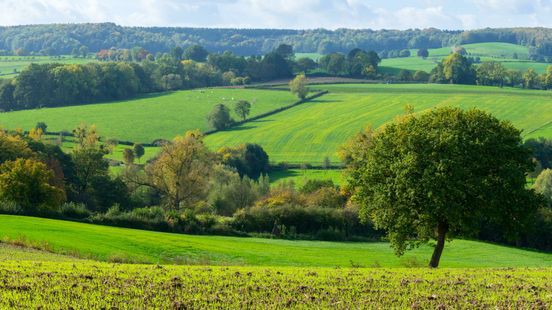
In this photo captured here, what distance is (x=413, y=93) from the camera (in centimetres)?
19138

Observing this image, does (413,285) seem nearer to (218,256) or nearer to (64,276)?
(64,276)

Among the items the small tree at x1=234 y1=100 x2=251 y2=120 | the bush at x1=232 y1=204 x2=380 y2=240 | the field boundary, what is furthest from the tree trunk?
the small tree at x1=234 y1=100 x2=251 y2=120

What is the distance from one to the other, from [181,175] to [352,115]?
79.5m

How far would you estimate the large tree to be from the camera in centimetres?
3844

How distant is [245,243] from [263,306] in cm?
3847

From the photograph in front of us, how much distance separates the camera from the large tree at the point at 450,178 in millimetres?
38438

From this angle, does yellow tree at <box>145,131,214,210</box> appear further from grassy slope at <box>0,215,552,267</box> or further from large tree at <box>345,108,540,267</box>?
large tree at <box>345,108,540,267</box>

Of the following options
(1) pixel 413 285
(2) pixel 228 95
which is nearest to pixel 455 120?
(1) pixel 413 285

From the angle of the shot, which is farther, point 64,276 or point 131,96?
point 131,96

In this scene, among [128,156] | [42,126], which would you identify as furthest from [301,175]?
[42,126]

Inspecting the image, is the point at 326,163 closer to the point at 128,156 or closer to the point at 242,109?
the point at 128,156

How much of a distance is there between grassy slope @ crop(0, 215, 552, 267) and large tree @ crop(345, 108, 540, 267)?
516 cm

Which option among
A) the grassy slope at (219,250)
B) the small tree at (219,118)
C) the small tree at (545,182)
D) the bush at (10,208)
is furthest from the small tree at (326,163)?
the bush at (10,208)

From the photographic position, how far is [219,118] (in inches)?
6142
